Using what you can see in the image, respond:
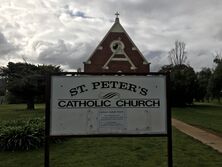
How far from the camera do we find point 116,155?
10344 millimetres

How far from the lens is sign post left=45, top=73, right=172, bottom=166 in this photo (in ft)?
25.2

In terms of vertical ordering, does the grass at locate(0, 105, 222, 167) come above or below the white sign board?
below

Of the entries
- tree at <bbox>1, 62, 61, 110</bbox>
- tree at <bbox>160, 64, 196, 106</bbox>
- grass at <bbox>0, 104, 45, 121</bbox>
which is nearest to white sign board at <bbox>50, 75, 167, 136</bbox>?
grass at <bbox>0, 104, 45, 121</bbox>

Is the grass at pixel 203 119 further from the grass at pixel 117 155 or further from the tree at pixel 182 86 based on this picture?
the tree at pixel 182 86

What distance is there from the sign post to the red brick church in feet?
102

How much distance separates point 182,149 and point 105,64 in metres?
28.1

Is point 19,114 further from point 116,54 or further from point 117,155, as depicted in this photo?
point 117,155

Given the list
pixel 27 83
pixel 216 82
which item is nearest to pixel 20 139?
pixel 27 83

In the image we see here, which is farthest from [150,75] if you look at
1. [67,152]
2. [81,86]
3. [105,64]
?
[105,64]

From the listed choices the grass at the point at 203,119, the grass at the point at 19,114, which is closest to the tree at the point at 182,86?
the grass at the point at 203,119

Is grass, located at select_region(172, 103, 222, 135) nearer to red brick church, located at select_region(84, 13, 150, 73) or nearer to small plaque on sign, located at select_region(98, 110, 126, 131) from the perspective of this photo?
red brick church, located at select_region(84, 13, 150, 73)

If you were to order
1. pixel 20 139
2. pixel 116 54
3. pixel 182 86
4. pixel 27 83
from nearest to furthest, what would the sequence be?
pixel 20 139, pixel 27 83, pixel 116 54, pixel 182 86

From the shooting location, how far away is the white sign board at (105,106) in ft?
25.2

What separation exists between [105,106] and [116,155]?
295 centimetres
